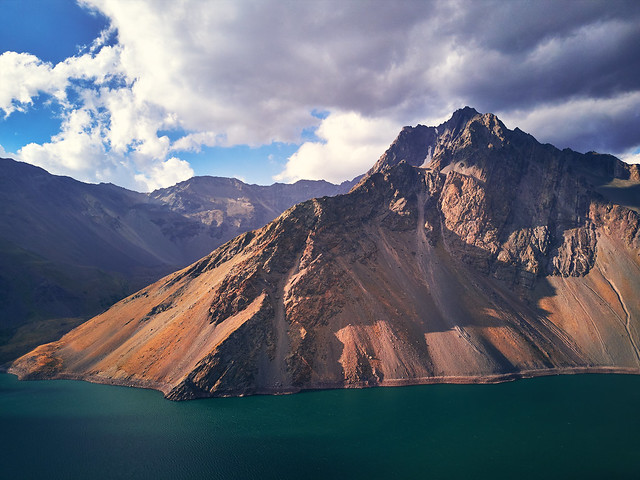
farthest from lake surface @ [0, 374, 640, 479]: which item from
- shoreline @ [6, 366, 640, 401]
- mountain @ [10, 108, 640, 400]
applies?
mountain @ [10, 108, 640, 400]

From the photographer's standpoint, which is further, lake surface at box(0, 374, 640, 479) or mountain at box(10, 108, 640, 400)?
mountain at box(10, 108, 640, 400)

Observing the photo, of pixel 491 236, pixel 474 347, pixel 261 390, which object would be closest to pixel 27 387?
pixel 261 390

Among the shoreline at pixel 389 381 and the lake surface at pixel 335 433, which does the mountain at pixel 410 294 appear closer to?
the shoreline at pixel 389 381

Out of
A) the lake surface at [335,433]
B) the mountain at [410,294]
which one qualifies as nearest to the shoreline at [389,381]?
the mountain at [410,294]

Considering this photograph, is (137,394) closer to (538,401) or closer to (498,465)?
(498,465)

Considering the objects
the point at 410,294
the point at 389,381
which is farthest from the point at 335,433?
the point at 410,294

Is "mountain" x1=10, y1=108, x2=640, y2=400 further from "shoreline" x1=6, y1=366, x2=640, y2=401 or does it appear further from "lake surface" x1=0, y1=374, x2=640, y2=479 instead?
"lake surface" x1=0, y1=374, x2=640, y2=479
